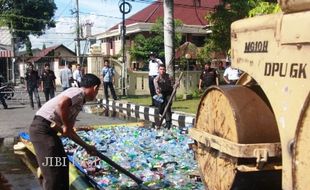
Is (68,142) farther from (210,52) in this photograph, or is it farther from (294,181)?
(210,52)

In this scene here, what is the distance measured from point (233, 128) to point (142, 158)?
152 inches

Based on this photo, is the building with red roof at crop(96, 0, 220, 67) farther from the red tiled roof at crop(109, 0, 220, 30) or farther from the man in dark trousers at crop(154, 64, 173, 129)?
the man in dark trousers at crop(154, 64, 173, 129)

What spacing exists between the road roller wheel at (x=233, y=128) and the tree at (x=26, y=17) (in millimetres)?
45495

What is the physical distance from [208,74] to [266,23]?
477 inches

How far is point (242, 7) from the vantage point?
19453 millimetres

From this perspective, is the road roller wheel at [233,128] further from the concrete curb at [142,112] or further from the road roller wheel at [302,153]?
the concrete curb at [142,112]

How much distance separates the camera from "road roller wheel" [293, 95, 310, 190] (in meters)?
3.36

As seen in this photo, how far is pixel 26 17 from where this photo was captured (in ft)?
176

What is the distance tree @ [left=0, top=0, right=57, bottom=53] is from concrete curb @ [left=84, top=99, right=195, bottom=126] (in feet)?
104

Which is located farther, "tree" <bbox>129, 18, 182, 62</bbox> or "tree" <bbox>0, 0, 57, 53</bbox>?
"tree" <bbox>0, 0, 57, 53</bbox>

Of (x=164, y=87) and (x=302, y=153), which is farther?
(x=164, y=87)

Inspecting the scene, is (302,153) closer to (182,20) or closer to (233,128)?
(233,128)

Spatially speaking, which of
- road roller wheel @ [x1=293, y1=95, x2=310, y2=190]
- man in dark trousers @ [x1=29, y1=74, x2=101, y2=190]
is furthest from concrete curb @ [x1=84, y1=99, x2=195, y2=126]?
road roller wheel @ [x1=293, y1=95, x2=310, y2=190]

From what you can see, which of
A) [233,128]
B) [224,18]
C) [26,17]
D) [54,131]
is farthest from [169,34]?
[26,17]
